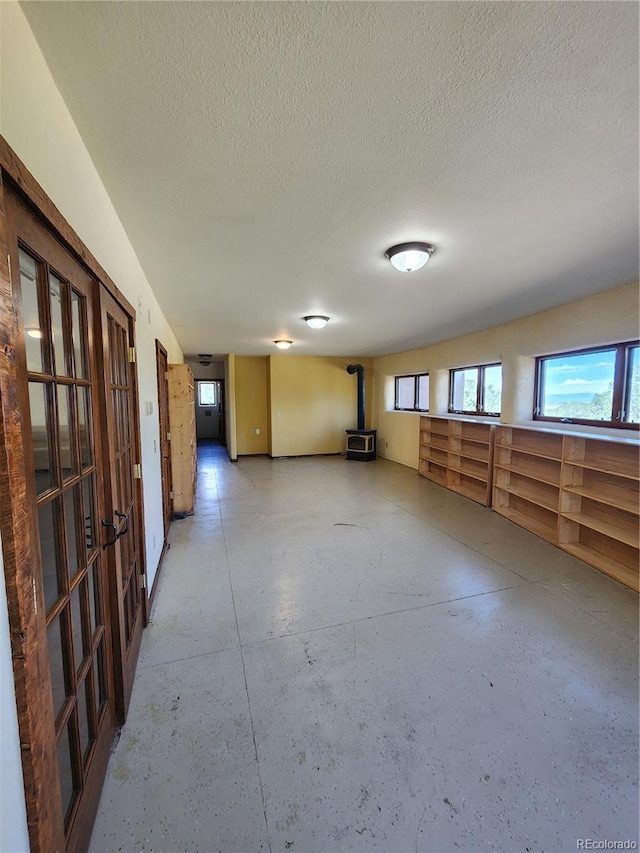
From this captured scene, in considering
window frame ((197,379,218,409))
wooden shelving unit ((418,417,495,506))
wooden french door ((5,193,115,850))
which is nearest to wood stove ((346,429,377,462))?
wooden shelving unit ((418,417,495,506))

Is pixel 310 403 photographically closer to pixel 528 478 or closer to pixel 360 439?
pixel 360 439

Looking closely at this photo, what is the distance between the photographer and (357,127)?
49.7 inches

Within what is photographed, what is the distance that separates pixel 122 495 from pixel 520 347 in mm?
4513

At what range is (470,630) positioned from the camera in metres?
2.22

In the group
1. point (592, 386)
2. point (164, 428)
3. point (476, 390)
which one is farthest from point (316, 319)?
point (592, 386)

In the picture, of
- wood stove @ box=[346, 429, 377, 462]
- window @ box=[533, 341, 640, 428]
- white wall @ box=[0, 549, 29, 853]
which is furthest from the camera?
wood stove @ box=[346, 429, 377, 462]

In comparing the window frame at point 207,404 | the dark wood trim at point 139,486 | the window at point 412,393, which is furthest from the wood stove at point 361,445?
the dark wood trim at point 139,486

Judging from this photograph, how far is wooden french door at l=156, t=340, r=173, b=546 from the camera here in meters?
3.40

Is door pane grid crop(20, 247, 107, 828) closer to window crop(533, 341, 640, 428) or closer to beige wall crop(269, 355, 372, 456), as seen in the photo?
window crop(533, 341, 640, 428)

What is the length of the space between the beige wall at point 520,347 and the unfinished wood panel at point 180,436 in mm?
4141

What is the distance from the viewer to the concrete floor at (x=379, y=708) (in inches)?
48.1

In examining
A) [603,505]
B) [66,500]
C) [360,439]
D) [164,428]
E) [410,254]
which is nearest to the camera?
[66,500]

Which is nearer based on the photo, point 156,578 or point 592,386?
point 156,578

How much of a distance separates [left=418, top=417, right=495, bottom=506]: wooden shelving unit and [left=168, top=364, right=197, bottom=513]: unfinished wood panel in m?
3.94
